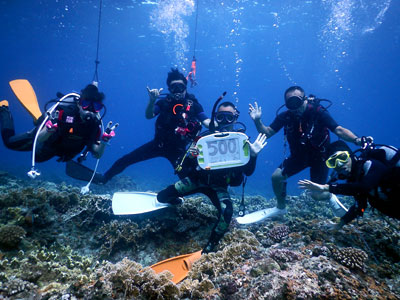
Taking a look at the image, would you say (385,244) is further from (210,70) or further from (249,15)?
(210,70)

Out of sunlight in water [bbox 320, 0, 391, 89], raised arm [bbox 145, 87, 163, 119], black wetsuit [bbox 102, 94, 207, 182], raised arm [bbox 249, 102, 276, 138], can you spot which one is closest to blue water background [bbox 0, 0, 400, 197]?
sunlight in water [bbox 320, 0, 391, 89]

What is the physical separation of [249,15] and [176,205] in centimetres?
3368

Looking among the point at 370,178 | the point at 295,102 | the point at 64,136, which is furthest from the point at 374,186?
the point at 64,136

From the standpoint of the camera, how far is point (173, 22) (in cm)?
3588

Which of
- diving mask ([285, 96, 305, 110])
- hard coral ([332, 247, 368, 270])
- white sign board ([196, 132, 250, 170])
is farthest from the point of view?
diving mask ([285, 96, 305, 110])

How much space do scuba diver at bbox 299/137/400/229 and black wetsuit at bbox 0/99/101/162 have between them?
5463 mm

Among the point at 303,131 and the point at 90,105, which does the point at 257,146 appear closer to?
the point at 303,131

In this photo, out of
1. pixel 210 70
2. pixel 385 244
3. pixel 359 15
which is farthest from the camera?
pixel 210 70

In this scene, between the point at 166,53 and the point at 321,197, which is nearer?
the point at 321,197

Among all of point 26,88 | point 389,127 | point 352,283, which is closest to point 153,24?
point 26,88

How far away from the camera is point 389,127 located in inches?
4134

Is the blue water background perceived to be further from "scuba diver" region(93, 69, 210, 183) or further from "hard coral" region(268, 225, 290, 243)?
"hard coral" region(268, 225, 290, 243)

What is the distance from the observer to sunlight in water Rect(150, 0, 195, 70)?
29922 millimetres

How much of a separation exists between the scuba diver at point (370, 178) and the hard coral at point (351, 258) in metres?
0.99
